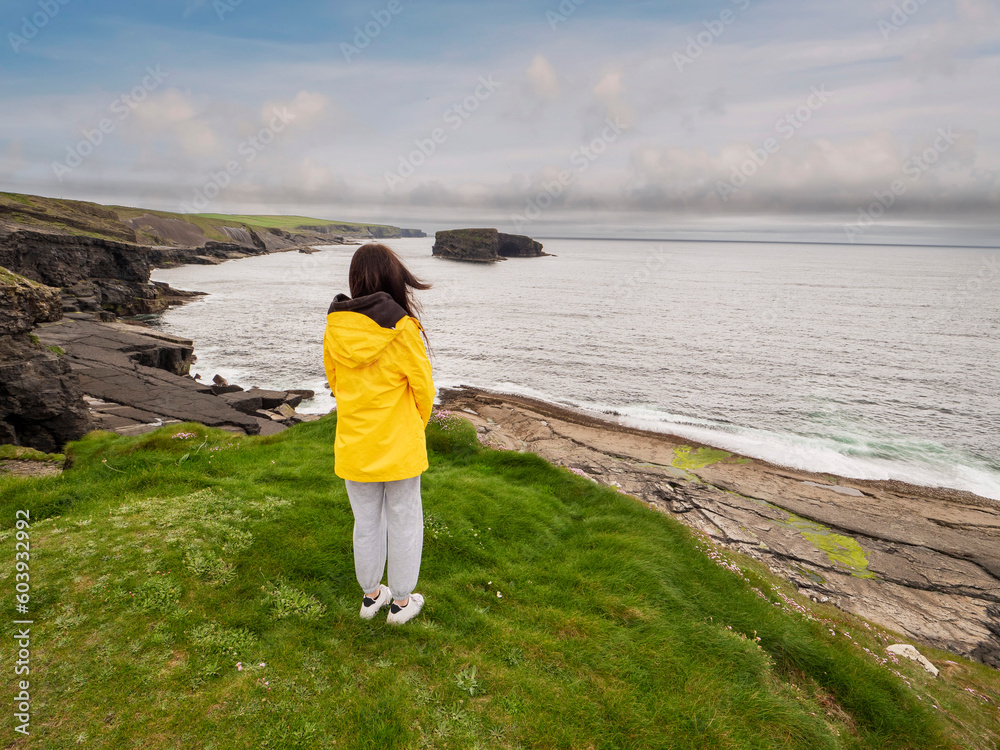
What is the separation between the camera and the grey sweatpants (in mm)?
4730

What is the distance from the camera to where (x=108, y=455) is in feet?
29.0

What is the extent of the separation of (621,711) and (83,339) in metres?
35.1

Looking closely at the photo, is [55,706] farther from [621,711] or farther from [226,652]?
[621,711]

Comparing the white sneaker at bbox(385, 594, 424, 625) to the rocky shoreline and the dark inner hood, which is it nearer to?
the dark inner hood

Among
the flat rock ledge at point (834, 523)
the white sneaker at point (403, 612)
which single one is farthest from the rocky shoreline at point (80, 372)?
the white sneaker at point (403, 612)

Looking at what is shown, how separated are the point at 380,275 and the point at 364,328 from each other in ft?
1.94

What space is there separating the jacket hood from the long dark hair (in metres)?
0.18

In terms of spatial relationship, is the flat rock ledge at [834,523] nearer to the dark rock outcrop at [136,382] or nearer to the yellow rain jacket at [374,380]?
the yellow rain jacket at [374,380]

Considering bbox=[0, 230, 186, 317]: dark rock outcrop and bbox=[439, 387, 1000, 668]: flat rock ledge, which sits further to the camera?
bbox=[0, 230, 186, 317]: dark rock outcrop

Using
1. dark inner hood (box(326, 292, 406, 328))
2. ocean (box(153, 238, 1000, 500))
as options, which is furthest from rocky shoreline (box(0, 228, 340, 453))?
dark inner hood (box(326, 292, 406, 328))

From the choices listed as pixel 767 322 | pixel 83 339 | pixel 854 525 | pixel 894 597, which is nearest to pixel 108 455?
pixel 894 597

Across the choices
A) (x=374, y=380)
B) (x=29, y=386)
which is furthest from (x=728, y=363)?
(x=29, y=386)

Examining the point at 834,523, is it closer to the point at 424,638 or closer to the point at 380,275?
the point at 424,638

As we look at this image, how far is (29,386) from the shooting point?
44.2 ft
